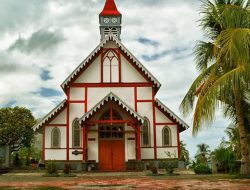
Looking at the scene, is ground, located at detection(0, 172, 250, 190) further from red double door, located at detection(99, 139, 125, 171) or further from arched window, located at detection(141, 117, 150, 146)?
arched window, located at detection(141, 117, 150, 146)

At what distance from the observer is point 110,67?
29.3 metres

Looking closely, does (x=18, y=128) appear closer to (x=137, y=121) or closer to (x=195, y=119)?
(x=137, y=121)

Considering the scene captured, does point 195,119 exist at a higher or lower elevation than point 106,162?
higher

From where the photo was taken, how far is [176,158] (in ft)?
92.7

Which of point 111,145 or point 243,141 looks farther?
point 111,145

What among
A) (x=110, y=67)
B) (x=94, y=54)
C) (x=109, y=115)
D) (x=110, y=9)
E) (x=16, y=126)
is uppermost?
(x=110, y=9)

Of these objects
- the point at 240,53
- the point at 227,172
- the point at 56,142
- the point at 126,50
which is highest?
the point at 126,50

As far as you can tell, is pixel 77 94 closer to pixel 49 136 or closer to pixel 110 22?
pixel 49 136

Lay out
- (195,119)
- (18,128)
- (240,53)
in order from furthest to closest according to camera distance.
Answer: (18,128) < (195,119) < (240,53)

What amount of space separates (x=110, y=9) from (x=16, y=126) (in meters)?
18.1

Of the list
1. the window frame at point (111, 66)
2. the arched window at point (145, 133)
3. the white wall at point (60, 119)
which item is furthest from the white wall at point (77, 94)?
the arched window at point (145, 133)

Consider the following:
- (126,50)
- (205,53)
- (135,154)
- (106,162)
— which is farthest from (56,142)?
(205,53)

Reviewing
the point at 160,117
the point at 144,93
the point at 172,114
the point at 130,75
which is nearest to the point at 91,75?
the point at 130,75

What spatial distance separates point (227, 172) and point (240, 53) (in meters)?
13.1
